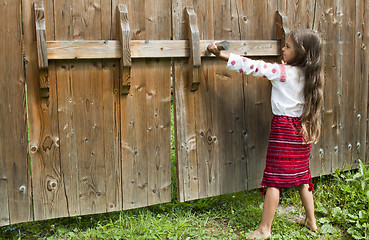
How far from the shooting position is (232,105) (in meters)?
3.36

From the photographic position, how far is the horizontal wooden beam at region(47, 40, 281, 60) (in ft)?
8.87

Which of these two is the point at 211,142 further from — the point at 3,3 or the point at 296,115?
the point at 3,3

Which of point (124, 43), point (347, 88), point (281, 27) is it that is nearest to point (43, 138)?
point (124, 43)

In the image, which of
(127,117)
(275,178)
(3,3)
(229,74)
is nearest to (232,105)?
(229,74)

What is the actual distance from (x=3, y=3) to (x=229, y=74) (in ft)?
6.01

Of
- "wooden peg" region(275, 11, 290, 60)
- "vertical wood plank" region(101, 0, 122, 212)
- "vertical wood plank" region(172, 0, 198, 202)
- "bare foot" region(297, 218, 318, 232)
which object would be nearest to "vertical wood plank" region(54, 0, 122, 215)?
"vertical wood plank" region(101, 0, 122, 212)

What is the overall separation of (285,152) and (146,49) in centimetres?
137

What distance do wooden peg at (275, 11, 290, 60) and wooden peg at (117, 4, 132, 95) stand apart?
140 cm

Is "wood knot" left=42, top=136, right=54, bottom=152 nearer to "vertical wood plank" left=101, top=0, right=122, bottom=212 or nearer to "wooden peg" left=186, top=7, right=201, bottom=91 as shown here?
"vertical wood plank" left=101, top=0, right=122, bottom=212

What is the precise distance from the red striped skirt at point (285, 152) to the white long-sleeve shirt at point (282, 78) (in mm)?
89

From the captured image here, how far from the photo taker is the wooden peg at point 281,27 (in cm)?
336

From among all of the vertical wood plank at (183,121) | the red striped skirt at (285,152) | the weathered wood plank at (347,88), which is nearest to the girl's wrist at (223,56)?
the vertical wood plank at (183,121)

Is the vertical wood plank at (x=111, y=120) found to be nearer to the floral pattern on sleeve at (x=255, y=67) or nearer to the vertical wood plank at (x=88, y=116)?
the vertical wood plank at (x=88, y=116)

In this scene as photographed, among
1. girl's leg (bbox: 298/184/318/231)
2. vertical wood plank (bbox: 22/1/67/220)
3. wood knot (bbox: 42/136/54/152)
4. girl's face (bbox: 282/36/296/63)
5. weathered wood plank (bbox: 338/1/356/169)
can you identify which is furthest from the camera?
weathered wood plank (bbox: 338/1/356/169)
